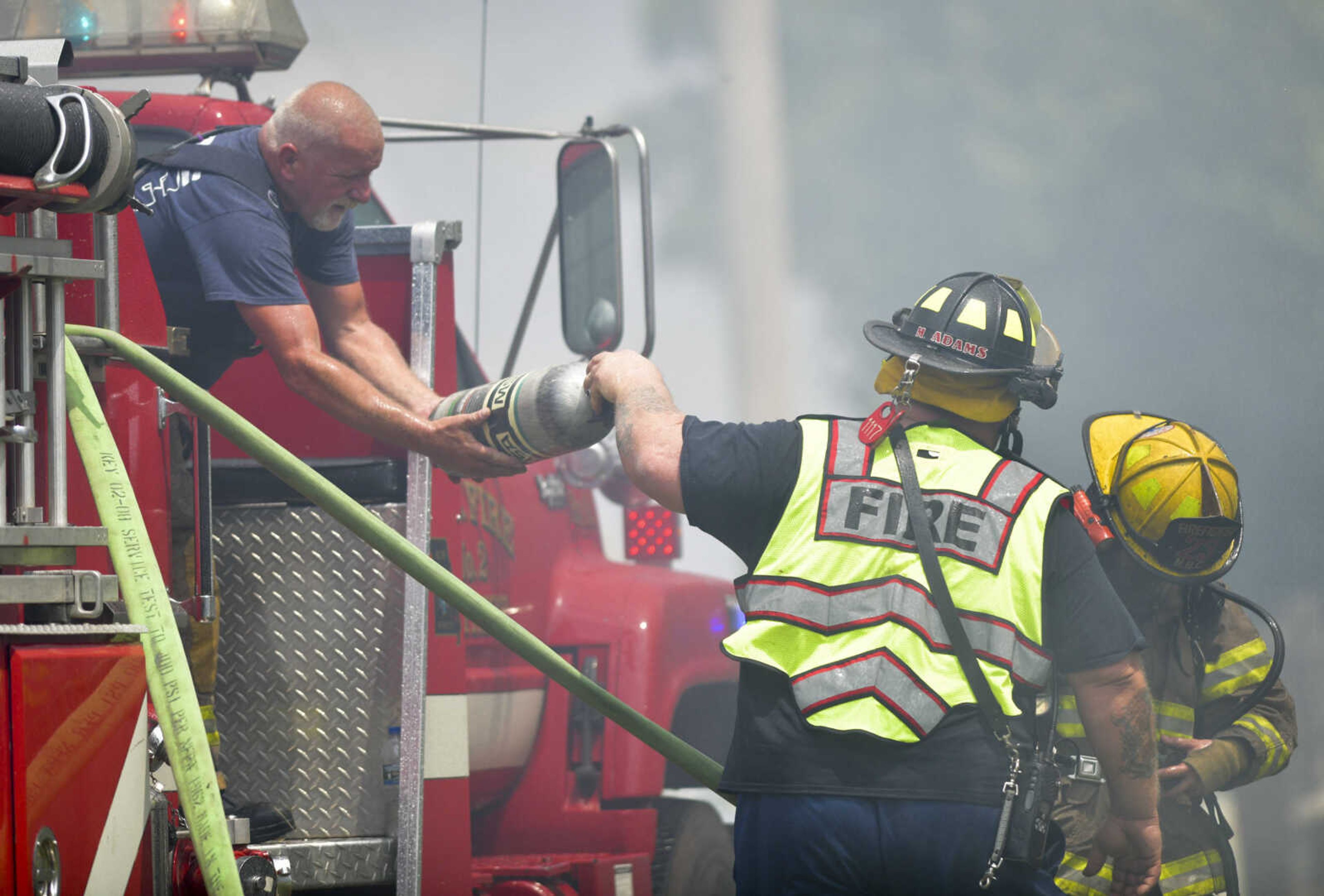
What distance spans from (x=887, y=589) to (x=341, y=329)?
182 cm

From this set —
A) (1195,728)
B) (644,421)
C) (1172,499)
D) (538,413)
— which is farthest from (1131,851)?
(538,413)

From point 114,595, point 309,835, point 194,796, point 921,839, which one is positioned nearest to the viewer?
point 114,595

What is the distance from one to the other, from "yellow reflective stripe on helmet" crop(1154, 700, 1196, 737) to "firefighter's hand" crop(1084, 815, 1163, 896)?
1.22 feet

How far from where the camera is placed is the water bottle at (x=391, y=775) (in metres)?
3.75

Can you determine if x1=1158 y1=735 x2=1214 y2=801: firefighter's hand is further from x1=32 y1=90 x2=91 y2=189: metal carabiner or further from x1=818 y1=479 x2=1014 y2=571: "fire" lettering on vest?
x1=32 y1=90 x2=91 y2=189: metal carabiner

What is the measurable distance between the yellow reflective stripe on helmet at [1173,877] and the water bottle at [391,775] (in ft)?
5.34

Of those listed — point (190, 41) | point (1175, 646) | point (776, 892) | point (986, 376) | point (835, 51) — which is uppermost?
point (835, 51)

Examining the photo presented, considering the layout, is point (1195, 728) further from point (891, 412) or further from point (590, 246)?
point (590, 246)

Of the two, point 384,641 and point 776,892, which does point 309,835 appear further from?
point 776,892

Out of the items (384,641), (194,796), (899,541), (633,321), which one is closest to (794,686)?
(899,541)

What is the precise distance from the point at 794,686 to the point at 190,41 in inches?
117

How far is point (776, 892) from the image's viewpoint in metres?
2.87

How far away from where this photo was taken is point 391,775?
12.4ft

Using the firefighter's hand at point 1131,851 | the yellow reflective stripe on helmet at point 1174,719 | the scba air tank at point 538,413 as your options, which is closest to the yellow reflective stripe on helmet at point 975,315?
the scba air tank at point 538,413
